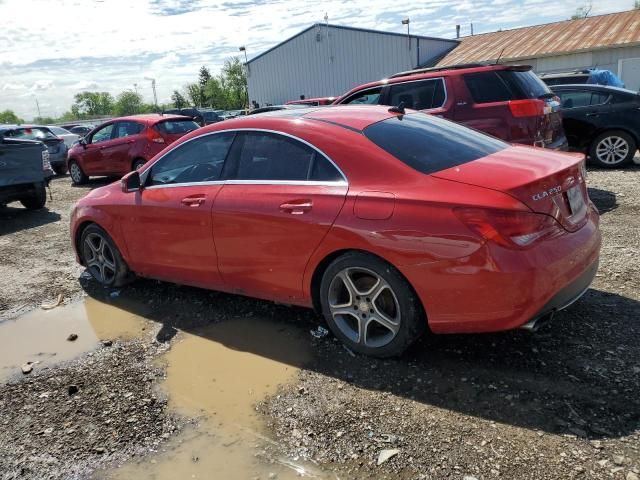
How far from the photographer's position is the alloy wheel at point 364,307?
340 centimetres

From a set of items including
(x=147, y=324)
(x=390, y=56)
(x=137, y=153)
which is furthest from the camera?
(x=390, y=56)

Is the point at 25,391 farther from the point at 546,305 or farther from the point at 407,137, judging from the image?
the point at 546,305

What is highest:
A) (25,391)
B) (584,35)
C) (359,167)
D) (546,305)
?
(584,35)

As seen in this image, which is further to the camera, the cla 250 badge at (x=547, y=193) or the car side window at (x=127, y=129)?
the car side window at (x=127, y=129)

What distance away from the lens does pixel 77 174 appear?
13.8 m

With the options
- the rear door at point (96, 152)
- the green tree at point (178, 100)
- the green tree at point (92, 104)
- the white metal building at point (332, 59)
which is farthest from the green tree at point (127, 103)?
the rear door at point (96, 152)

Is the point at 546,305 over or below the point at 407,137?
below

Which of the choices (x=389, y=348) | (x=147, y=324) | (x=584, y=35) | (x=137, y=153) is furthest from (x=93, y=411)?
(x=584, y=35)

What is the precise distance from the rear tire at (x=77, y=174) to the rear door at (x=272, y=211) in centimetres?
1088

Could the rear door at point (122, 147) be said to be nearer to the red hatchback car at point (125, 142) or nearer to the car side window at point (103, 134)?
the red hatchback car at point (125, 142)

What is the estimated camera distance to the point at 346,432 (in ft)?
9.41

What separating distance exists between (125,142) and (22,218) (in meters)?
3.23

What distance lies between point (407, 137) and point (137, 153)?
951 centimetres

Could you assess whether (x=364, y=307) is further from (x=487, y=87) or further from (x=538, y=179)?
(x=487, y=87)
